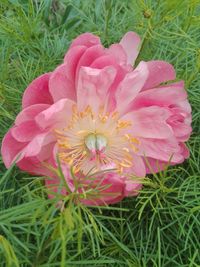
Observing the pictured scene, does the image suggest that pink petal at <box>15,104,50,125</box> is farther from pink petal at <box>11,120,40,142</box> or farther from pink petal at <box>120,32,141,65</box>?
pink petal at <box>120,32,141,65</box>

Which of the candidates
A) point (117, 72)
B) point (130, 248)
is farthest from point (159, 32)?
point (130, 248)

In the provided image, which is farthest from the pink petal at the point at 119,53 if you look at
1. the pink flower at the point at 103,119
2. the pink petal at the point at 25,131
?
the pink petal at the point at 25,131

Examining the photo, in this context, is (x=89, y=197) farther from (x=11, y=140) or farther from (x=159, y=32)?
(x=159, y=32)

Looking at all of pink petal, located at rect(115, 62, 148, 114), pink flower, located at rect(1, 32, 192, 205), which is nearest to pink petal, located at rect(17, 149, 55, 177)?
pink flower, located at rect(1, 32, 192, 205)

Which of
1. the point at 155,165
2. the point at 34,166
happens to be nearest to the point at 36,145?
the point at 34,166

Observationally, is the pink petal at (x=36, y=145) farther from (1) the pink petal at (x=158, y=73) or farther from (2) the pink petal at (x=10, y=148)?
(1) the pink petal at (x=158, y=73)
